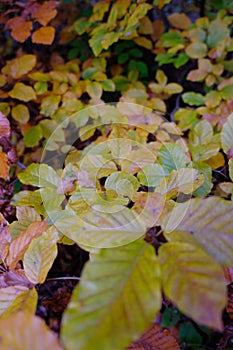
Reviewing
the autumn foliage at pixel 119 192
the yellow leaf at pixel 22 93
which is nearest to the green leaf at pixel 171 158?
the autumn foliage at pixel 119 192

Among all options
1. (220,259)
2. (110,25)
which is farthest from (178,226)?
(110,25)

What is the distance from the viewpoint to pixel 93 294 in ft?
1.45

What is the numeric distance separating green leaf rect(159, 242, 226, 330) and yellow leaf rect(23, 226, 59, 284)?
8.6 inches

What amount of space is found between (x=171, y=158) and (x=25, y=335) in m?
0.55

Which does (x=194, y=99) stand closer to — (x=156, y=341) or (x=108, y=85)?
(x=108, y=85)

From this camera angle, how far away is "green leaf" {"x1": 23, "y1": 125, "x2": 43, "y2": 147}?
4.40 feet

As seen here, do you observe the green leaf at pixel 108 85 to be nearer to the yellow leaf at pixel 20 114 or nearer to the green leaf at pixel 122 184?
the yellow leaf at pixel 20 114

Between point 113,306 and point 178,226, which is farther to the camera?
point 178,226

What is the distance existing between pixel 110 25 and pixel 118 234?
0.99 meters

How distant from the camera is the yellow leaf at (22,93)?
129 cm

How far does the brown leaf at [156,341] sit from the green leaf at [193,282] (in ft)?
0.92

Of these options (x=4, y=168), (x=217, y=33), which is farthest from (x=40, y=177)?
(x=217, y=33)

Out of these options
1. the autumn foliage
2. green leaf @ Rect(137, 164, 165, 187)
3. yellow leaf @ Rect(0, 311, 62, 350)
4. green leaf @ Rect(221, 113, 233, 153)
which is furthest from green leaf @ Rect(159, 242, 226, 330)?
green leaf @ Rect(221, 113, 233, 153)

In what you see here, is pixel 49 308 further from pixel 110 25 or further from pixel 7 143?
pixel 110 25
